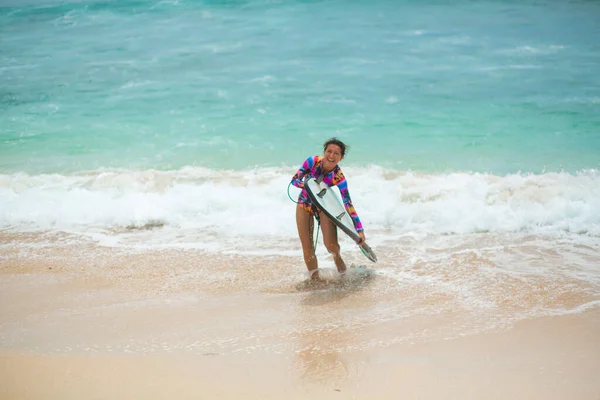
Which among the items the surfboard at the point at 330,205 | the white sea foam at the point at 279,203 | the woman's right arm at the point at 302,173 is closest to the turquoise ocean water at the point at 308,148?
the white sea foam at the point at 279,203

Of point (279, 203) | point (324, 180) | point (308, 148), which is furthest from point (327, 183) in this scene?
point (308, 148)

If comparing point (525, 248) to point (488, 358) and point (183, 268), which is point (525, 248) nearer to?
point (488, 358)

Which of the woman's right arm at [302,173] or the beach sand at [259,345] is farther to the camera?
the woman's right arm at [302,173]

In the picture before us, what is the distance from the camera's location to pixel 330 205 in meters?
5.20

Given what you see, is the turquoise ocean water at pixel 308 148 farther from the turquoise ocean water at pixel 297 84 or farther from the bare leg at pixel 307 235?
the bare leg at pixel 307 235

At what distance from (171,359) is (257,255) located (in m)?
2.58

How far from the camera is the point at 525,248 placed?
20.4 ft

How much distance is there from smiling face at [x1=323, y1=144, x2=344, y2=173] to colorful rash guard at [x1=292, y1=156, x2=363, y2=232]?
0.07 meters

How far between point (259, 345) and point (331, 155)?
6.03ft

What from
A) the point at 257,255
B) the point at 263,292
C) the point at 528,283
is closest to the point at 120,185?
the point at 257,255

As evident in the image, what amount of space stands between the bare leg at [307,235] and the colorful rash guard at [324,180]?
76 mm

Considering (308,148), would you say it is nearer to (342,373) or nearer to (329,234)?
(329,234)

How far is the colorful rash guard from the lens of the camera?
5176 mm

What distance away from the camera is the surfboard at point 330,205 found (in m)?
5.09
